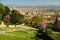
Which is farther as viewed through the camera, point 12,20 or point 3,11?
point 3,11

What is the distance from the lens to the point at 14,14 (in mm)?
51219

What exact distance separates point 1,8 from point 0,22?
6.59 meters

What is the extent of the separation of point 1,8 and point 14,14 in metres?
3.37

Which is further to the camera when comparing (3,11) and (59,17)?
(3,11)

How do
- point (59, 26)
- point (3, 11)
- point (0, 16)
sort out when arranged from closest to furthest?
point (59, 26) → point (0, 16) → point (3, 11)

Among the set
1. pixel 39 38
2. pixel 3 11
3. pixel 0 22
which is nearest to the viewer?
pixel 39 38

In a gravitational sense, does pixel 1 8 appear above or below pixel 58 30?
above

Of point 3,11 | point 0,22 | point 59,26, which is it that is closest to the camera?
point 59,26

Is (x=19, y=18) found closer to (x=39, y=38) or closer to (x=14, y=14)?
(x=14, y=14)

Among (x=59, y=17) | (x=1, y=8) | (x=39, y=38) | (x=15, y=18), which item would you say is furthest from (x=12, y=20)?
(x=39, y=38)

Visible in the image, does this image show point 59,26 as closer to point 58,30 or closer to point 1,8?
point 58,30

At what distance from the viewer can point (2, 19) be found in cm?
5006

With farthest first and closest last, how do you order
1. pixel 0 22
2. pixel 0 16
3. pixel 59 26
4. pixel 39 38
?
pixel 0 16, pixel 0 22, pixel 59 26, pixel 39 38

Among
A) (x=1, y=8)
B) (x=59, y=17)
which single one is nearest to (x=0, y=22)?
(x=1, y=8)
